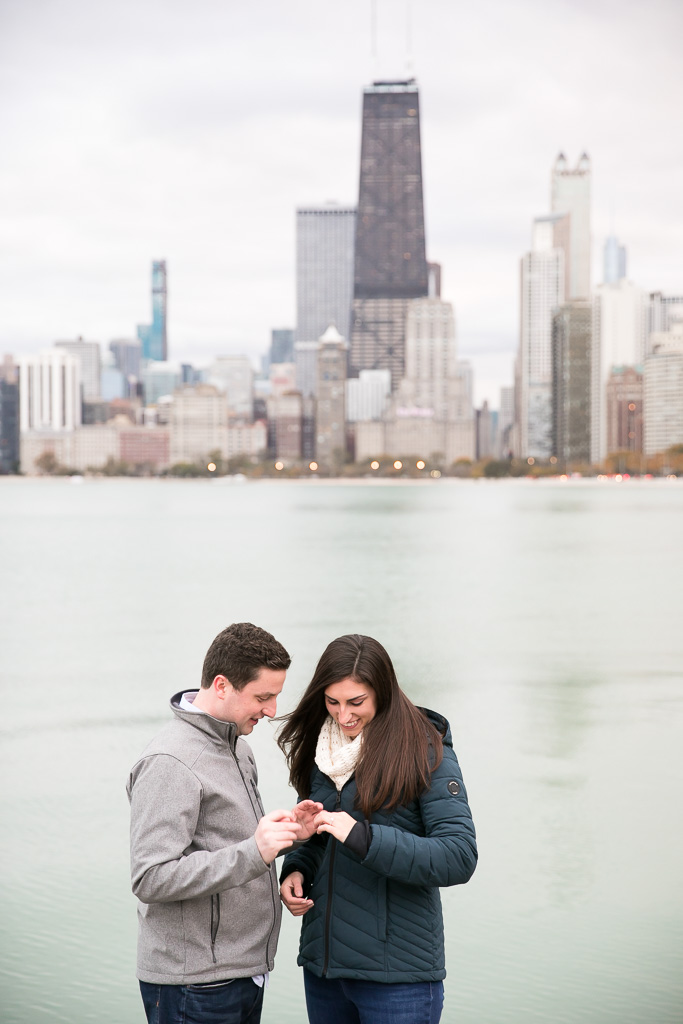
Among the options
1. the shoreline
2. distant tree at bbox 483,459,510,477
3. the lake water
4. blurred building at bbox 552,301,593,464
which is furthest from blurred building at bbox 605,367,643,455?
the lake water

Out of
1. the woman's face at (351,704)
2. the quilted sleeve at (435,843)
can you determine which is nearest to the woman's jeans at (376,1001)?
the quilted sleeve at (435,843)

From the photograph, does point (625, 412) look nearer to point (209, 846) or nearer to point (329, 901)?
point (329, 901)

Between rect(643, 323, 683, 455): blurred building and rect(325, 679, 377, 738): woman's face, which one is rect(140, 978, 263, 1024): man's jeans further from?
rect(643, 323, 683, 455): blurred building

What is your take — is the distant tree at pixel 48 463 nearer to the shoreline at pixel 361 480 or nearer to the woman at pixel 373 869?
the shoreline at pixel 361 480

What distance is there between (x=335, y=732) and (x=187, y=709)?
1.41ft

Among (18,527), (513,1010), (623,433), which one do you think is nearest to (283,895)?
(513,1010)

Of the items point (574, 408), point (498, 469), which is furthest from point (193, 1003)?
point (574, 408)

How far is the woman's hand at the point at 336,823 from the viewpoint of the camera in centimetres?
239

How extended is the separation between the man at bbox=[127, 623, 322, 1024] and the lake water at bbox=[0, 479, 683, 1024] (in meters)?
3.38

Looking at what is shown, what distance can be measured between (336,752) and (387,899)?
1.27 feet

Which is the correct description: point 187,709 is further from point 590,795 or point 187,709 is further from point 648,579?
point 648,579

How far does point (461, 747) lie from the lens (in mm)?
10797

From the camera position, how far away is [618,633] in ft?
66.4

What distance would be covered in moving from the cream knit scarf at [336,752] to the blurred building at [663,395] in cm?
17296
